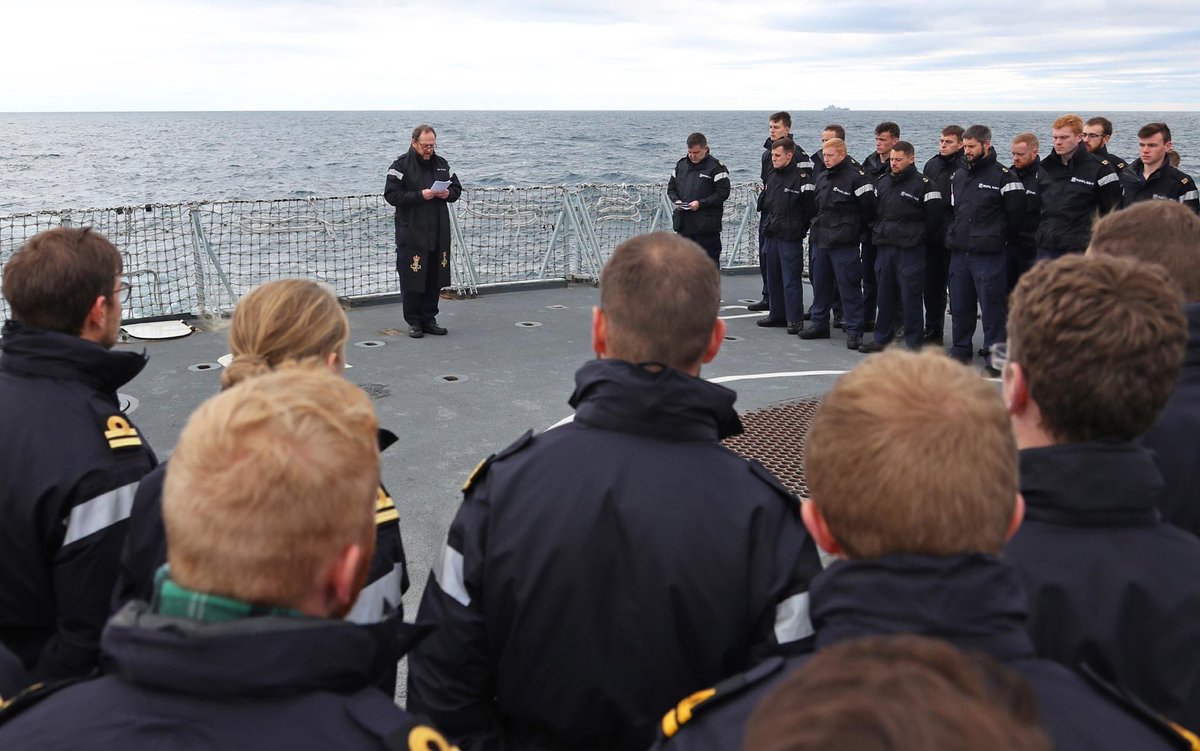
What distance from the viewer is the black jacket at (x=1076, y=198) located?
26.3 ft

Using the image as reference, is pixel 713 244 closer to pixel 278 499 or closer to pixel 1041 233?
pixel 1041 233

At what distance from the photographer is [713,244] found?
10.4m

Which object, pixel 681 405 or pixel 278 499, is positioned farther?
pixel 681 405

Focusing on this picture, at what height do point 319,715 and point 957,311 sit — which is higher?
point 319,715

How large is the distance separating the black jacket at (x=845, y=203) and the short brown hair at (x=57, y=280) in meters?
7.38

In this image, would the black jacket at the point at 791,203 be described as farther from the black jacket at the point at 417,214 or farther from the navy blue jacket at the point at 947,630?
the navy blue jacket at the point at 947,630

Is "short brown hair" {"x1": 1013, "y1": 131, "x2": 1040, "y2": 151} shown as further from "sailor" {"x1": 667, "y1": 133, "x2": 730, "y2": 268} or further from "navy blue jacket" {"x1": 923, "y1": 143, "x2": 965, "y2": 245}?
"sailor" {"x1": 667, "y1": 133, "x2": 730, "y2": 268}

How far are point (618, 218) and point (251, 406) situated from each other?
A: 36.6 feet

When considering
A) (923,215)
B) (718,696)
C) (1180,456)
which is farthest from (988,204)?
(718,696)

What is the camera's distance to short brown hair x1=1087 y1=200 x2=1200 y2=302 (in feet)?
8.87

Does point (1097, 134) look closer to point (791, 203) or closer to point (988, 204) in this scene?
point (988, 204)

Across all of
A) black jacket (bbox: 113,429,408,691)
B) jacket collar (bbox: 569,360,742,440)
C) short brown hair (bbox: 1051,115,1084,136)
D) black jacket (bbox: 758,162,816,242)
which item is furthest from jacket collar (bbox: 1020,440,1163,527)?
black jacket (bbox: 758,162,816,242)

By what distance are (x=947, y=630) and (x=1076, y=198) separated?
7.78 meters

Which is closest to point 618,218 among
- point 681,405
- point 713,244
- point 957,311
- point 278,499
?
point 713,244
